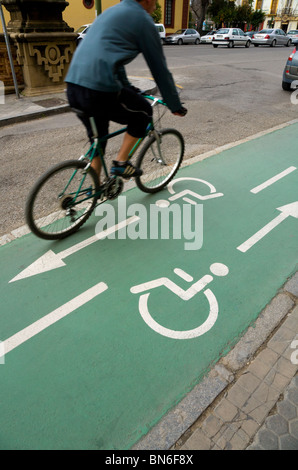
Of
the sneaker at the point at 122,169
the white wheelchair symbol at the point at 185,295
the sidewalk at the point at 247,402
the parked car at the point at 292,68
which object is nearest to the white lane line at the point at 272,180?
the white wheelchair symbol at the point at 185,295

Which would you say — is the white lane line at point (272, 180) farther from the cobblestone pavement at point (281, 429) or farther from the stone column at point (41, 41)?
the stone column at point (41, 41)

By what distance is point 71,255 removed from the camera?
3.37 m

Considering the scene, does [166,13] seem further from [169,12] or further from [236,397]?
[236,397]

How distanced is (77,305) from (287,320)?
70.4 inches

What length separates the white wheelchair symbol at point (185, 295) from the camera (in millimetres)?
2609

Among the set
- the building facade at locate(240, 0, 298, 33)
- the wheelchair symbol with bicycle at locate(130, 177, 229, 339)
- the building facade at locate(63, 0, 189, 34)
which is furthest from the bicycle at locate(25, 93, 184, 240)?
the building facade at locate(240, 0, 298, 33)

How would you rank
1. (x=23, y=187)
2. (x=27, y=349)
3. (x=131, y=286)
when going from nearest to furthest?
(x=27, y=349), (x=131, y=286), (x=23, y=187)

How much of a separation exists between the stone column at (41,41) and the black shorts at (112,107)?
685 cm

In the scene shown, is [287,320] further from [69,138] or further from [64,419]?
[69,138]

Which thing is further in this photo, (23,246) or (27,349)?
(23,246)

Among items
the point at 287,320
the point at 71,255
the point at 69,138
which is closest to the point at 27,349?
the point at 71,255

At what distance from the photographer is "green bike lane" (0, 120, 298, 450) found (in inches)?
82.7

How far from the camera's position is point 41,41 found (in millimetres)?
8703
